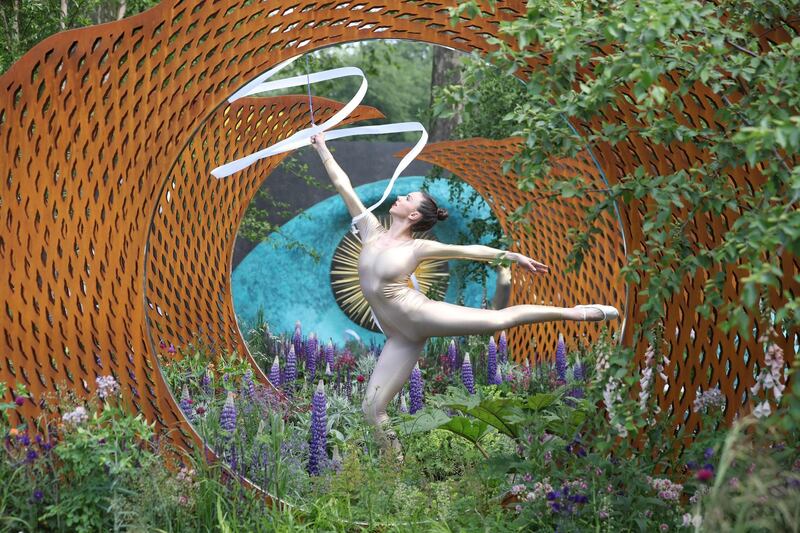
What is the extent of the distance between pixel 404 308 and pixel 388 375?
0.54 metres

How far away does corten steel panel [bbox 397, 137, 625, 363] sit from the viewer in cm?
1173

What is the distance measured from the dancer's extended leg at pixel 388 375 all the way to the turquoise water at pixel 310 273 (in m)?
8.92

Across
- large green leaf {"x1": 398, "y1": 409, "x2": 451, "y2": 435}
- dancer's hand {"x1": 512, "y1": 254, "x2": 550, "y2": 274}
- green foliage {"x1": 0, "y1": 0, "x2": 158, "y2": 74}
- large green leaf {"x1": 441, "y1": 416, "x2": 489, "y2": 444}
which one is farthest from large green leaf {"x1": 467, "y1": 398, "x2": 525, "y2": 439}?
green foliage {"x1": 0, "y1": 0, "x2": 158, "y2": 74}

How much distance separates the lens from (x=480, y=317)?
6660 millimetres

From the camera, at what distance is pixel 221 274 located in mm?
10070

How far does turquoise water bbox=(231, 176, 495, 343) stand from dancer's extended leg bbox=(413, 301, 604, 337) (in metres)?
9.12

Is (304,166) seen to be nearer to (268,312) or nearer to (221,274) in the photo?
(268,312)

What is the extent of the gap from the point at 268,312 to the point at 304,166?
2625 mm

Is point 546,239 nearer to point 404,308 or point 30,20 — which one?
point 404,308

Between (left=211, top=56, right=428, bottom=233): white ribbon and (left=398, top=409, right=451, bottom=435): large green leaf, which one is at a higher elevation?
(left=211, top=56, right=428, bottom=233): white ribbon

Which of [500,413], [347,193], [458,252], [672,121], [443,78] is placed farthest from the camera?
[443,78]

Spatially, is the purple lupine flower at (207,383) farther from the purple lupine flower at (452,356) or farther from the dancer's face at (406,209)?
the purple lupine flower at (452,356)

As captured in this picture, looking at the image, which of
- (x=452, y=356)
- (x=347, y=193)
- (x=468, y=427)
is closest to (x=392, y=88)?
(x=452, y=356)

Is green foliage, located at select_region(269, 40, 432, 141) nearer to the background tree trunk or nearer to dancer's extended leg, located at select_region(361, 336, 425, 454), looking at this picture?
the background tree trunk
